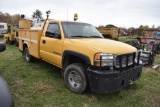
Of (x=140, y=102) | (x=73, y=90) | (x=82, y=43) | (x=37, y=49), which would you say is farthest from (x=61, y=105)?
(x=37, y=49)

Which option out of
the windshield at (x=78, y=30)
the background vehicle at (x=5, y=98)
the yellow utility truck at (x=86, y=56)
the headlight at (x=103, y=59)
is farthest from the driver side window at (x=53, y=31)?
the background vehicle at (x=5, y=98)

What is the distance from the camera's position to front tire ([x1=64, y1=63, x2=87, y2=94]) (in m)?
4.11

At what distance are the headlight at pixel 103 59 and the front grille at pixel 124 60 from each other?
15 centimetres

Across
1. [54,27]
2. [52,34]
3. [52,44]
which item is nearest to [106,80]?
[52,44]

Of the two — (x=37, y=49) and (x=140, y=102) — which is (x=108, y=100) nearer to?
(x=140, y=102)

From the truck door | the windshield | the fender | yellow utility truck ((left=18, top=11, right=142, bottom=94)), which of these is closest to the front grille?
yellow utility truck ((left=18, top=11, right=142, bottom=94))

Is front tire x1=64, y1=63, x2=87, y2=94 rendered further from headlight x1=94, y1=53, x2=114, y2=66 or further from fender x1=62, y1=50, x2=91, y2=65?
headlight x1=94, y1=53, x2=114, y2=66

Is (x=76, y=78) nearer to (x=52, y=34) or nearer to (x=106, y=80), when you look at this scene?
(x=106, y=80)

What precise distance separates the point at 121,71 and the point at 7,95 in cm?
262

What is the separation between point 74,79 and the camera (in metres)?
4.45

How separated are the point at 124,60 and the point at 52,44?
217cm

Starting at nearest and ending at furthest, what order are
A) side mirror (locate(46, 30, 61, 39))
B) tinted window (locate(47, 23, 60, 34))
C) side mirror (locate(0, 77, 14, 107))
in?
side mirror (locate(0, 77, 14, 107)) < side mirror (locate(46, 30, 61, 39)) < tinted window (locate(47, 23, 60, 34))

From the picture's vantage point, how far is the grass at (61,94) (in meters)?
3.97

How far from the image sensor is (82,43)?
420cm
